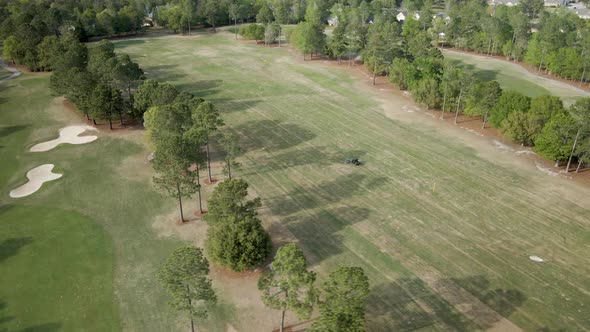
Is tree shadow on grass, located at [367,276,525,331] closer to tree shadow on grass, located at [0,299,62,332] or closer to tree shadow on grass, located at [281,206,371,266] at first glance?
tree shadow on grass, located at [281,206,371,266]

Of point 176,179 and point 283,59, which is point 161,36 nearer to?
point 283,59

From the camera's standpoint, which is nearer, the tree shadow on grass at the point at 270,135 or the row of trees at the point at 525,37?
the tree shadow on grass at the point at 270,135

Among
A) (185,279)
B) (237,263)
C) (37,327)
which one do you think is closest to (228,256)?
(237,263)

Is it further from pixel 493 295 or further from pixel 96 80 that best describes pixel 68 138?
pixel 493 295

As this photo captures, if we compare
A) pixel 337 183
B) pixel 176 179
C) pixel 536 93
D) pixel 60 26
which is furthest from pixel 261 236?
pixel 60 26

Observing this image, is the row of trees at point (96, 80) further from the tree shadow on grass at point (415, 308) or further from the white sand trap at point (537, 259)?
the white sand trap at point (537, 259)

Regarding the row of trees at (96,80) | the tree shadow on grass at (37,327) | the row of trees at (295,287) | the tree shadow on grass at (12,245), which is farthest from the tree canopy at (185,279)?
the row of trees at (96,80)
